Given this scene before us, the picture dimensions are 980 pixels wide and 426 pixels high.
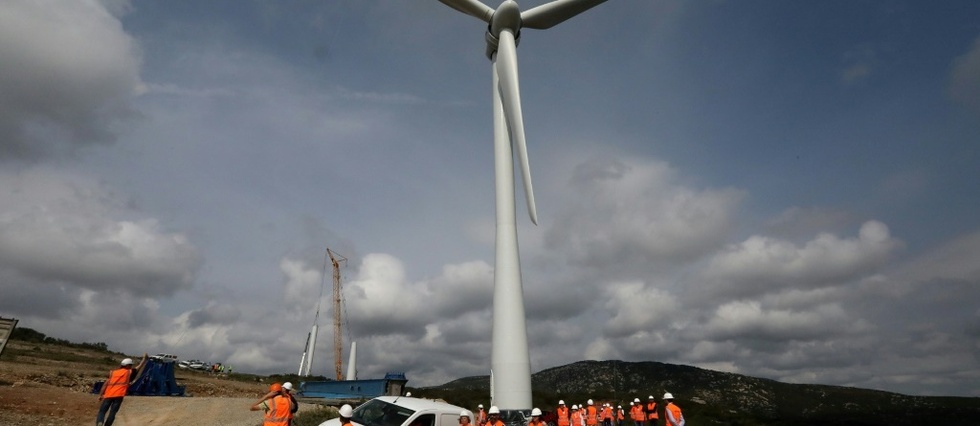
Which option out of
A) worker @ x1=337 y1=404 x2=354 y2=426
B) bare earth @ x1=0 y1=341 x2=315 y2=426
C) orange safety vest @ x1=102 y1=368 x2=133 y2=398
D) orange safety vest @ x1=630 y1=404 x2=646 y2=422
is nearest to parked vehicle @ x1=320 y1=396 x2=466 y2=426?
worker @ x1=337 y1=404 x2=354 y2=426

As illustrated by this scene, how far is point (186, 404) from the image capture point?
24922 millimetres

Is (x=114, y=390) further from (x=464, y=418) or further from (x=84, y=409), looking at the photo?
(x=84, y=409)

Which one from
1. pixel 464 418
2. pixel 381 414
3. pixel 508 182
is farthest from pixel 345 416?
pixel 508 182

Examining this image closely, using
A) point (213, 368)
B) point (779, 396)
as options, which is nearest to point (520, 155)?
point (213, 368)

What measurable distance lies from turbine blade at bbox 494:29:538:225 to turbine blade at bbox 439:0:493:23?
193cm

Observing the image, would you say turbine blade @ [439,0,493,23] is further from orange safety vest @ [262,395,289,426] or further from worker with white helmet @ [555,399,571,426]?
orange safety vest @ [262,395,289,426]

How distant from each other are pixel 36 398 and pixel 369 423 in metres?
17.9

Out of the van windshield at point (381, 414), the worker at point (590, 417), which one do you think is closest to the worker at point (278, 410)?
the van windshield at point (381, 414)

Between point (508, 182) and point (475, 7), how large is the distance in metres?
9.60

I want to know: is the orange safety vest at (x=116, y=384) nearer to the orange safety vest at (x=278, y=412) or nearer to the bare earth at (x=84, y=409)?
the orange safety vest at (x=278, y=412)

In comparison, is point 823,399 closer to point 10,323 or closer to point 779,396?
point 779,396

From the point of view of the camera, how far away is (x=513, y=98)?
23.0 meters

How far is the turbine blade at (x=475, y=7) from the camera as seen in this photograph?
88.5 feet

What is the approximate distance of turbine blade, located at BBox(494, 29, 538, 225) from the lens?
70.6ft
